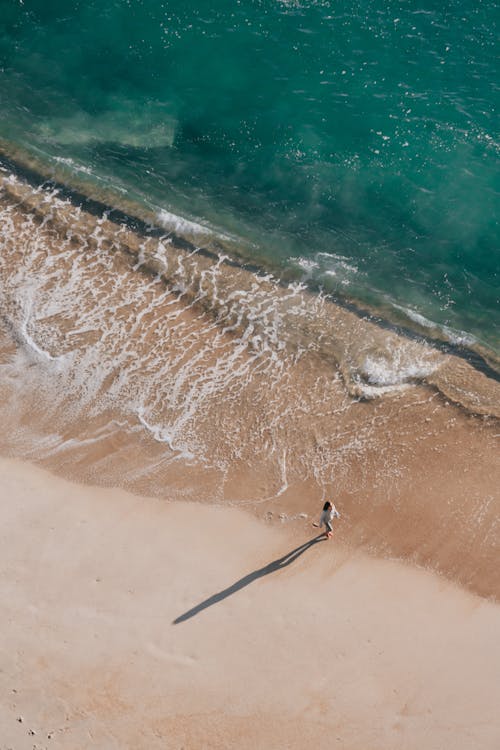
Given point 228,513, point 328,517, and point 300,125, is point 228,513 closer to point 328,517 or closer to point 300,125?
point 328,517

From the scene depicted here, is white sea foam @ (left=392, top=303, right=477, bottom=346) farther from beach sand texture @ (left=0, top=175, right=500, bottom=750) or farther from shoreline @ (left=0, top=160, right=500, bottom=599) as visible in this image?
shoreline @ (left=0, top=160, right=500, bottom=599)

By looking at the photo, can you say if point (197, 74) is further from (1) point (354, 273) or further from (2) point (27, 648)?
(2) point (27, 648)

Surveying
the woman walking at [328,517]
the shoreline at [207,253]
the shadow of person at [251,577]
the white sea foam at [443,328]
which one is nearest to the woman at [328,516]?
the woman walking at [328,517]

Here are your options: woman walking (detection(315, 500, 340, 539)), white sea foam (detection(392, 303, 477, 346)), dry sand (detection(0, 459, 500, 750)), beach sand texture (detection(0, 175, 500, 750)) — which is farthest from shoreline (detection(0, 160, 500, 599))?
white sea foam (detection(392, 303, 477, 346))

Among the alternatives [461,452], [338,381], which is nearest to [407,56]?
[338,381]

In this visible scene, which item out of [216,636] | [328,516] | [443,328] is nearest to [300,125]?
[443,328]

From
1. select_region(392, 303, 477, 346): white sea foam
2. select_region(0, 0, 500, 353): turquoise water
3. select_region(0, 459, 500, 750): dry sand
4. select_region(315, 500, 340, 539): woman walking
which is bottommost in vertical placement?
select_region(0, 459, 500, 750): dry sand
